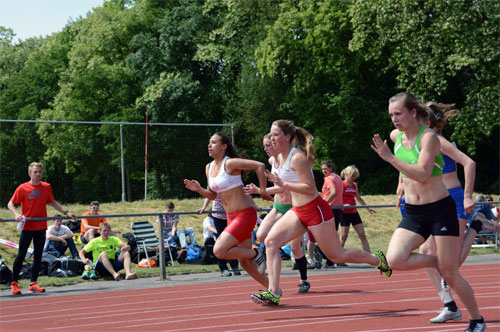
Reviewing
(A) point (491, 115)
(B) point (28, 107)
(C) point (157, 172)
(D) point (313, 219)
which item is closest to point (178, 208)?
(C) point (157, 172)

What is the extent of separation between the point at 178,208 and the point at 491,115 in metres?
13.3

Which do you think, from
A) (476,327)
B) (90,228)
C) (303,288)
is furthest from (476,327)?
(90,228)

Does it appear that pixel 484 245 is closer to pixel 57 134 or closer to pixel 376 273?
pixel 376 273

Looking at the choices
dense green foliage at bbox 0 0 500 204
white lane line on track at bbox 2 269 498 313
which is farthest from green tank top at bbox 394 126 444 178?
dense green foliage at bbox 0 0 500 204

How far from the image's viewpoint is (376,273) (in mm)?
12898

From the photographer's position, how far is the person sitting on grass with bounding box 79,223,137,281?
1380cm

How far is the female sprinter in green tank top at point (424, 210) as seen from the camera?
595cm

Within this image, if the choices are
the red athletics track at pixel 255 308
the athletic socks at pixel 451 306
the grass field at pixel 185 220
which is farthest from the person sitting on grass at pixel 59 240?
the athletic socks at pixel 451 306

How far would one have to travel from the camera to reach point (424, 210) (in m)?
6.11

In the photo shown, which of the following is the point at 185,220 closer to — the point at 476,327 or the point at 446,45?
the point at 446,45

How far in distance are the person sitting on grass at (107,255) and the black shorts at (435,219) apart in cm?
843

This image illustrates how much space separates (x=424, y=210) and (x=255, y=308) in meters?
3.14

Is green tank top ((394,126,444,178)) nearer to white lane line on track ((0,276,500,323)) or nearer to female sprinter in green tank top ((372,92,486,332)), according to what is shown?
female sprinter in green tank top ((372,92,486,332))

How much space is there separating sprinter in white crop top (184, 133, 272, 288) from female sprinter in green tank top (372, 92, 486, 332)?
2.67 m
